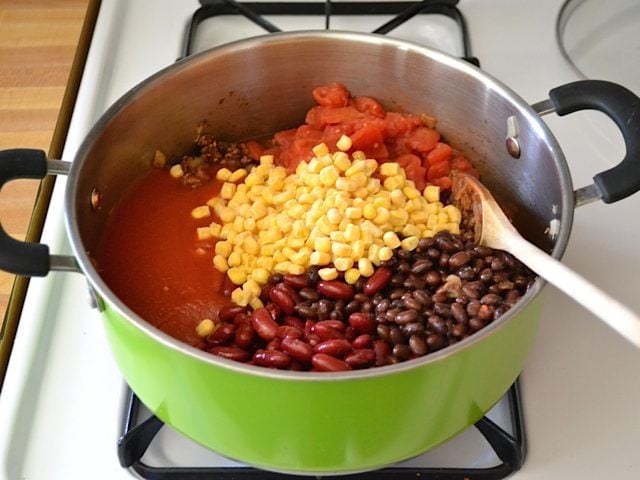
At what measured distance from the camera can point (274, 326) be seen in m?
0.91

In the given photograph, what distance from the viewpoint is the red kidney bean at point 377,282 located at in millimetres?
951

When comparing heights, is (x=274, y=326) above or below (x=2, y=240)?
below

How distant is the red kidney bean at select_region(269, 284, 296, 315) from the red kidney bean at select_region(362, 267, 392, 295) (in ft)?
0.29

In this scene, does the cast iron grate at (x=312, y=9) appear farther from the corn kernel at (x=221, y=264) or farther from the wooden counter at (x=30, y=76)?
the corn kernel at (x=221, y=264)

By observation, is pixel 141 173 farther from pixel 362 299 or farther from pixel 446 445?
pixel 446 445

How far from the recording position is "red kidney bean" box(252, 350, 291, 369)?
33.5 inches

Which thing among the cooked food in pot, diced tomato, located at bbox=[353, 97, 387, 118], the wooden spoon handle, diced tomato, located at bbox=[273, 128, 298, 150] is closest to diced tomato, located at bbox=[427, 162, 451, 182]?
the cooked food in pot

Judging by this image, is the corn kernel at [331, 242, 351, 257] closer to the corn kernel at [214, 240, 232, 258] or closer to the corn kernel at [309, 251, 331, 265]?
the corn kernel at [309, 251, 331, 265]

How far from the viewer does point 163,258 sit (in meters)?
1.05

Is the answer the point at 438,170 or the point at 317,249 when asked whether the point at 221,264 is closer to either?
the point at 317,249

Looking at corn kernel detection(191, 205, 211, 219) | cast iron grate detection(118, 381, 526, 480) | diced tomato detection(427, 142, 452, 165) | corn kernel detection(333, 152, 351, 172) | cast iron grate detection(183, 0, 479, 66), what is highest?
cast iron grate detection(183, 0, 479, 66)

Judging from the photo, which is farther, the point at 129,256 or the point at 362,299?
the point at 129,256

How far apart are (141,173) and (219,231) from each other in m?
0.15

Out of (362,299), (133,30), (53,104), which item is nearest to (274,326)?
(362,299)
